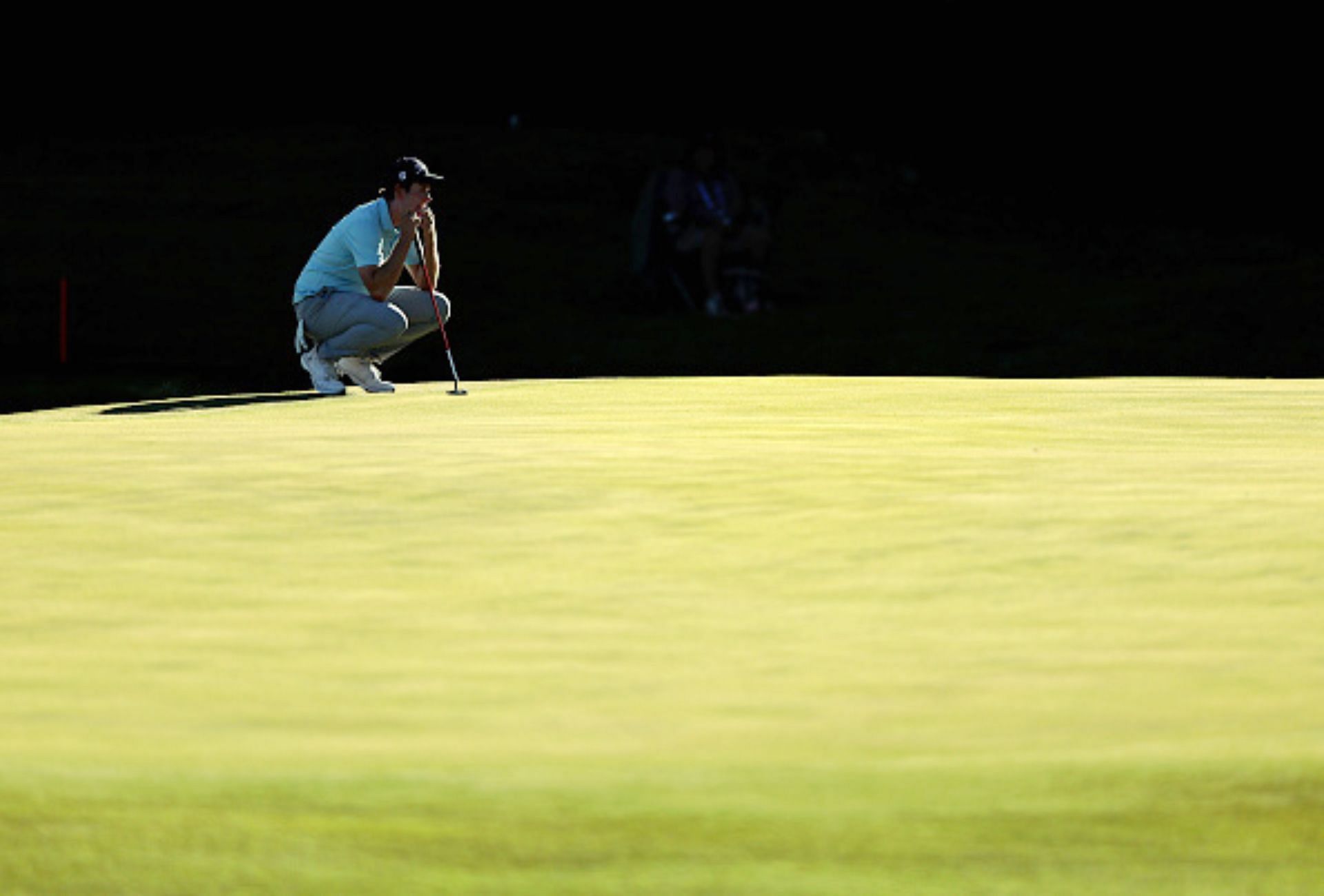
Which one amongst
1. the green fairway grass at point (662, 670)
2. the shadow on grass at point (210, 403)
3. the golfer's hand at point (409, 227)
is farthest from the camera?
the golfer's hand at point (409, 227)

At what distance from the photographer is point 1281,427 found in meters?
6.17

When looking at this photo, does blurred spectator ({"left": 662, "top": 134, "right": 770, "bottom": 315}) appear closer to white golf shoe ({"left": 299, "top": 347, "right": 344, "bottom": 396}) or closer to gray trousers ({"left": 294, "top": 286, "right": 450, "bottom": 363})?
gray trousers ({"left": 294, "top": 286, "right": 450, "bottom": 363})

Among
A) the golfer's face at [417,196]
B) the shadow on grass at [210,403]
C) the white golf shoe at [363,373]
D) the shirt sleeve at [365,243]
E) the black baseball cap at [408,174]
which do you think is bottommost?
the shadow on grass at [210,403]

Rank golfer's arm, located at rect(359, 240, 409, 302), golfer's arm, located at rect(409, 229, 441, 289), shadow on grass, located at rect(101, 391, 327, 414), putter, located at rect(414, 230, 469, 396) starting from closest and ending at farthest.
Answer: shadow on grass, located at rect(101, 391, 327, 414) → golfer's arm, located at rect(359, 240, 409, 302) → putter, located at rect(414, 230, 469, 396) → golfer's arm, located at rect(409, 229, 441, 289)

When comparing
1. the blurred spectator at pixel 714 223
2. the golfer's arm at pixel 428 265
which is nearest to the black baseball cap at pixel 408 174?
the golfer's arm at pixel 428 265

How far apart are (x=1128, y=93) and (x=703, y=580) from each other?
15.4 meters

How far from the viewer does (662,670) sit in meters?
2.90

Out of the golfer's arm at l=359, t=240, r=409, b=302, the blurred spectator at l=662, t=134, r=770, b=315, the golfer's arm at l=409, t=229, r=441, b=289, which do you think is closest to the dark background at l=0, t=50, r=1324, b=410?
the blurred spectator at l=662, t=134, r=770, b=315

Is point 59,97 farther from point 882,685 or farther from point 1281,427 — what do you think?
point 882,685

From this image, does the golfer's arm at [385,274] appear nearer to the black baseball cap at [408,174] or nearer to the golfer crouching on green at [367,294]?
the golfer crouching on green at [367,294]

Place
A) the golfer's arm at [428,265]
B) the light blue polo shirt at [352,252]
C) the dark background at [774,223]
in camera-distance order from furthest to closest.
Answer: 1. the dark background at [774,223]
2. the golfer's arm at [428,265]
3. the light blue polo shirt at [352,252]

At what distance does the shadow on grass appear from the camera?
7.38 metres

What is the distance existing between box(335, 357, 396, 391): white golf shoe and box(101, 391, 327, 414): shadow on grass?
0.45 ft

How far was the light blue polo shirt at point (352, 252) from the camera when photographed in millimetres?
7688
